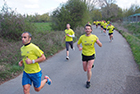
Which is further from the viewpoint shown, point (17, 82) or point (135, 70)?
point (135, 70)

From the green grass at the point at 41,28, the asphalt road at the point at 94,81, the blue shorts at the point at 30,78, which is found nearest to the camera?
the blue shorts at the point at 30,78

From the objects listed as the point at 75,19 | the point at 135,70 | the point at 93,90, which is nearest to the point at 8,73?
the point at 93,90

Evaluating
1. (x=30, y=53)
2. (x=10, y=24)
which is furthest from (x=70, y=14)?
(x=30, y=53)

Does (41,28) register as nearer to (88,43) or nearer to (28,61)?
(88,43)

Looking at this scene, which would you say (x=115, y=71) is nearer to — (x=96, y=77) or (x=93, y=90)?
(x=96, y=77)

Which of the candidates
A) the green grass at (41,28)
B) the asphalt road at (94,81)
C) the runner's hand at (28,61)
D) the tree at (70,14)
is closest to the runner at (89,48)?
the asphalt road at (94,81)

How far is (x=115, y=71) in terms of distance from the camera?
5656 millimetres

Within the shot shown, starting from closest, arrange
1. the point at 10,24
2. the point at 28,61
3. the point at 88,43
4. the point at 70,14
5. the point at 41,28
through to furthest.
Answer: the point at 28,61
the point at 88,43
the point at 10,24
the point at 70,14
the point at 41,28

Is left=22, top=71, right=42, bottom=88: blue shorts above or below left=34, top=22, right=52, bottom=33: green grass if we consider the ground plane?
below

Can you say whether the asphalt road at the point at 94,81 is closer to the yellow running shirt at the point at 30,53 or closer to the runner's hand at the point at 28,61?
the yellow running shirt at the point at 30,53

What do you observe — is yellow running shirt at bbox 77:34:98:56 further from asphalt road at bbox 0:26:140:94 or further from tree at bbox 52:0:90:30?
tree at bbox 52:0:90:30

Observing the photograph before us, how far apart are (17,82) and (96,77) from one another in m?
3.13

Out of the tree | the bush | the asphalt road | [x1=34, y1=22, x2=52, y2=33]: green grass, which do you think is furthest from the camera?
the tree

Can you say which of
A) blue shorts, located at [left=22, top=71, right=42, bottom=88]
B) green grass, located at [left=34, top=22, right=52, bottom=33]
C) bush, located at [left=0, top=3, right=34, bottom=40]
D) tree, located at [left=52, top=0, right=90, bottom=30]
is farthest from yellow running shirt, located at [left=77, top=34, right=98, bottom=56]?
tree, located at [left=52, top=0, right=90, bottom=30]
